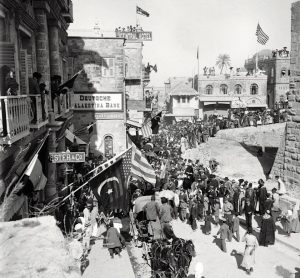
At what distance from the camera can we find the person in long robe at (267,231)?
1141 centimetres

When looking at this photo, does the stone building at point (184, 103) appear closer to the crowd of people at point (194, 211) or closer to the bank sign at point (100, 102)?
the bank sign at point (100, 102)

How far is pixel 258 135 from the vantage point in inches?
1080

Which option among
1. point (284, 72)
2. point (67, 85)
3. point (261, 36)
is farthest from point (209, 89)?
point (67, 85)

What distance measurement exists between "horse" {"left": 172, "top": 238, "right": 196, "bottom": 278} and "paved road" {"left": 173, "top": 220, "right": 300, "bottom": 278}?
949mm

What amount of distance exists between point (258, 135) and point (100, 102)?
13.0 meters

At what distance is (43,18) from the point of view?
10.7 metres

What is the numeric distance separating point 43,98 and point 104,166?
2.46 meters

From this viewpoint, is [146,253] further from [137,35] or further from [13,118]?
[137,35]

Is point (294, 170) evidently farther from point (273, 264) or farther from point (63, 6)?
point (63, 6)

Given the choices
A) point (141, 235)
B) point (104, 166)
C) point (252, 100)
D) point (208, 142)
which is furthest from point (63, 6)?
point (252, 100)

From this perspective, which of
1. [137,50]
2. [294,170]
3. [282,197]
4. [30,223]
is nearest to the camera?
[30,223]

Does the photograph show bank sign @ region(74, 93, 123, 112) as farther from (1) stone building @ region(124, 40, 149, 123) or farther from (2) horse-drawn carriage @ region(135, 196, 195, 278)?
(2) horse-drawn carriage @ region(135, 196, 195, 278)

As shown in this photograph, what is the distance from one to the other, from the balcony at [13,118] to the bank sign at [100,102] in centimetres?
1259

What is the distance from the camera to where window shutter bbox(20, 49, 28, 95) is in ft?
28.9
